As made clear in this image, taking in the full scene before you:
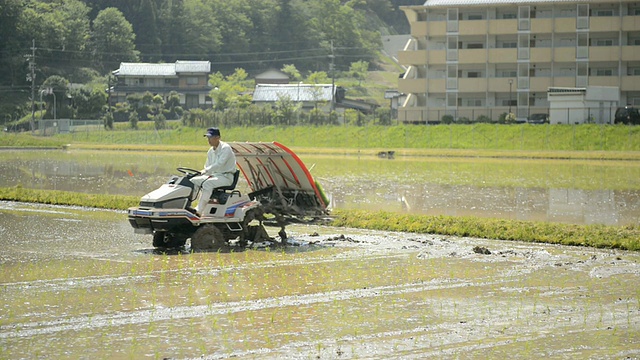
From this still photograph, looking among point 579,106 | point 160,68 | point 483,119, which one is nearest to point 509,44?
point 483,119

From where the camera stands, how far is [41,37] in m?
110

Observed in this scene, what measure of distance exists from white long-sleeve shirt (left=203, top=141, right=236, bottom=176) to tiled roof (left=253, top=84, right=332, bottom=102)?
91335 mm

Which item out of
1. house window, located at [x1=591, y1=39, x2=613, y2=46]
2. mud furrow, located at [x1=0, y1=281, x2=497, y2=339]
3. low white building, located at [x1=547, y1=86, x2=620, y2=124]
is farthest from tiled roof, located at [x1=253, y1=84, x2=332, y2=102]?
mud furrow, located at [x1=0, y1=281, x2=497, y2=339]

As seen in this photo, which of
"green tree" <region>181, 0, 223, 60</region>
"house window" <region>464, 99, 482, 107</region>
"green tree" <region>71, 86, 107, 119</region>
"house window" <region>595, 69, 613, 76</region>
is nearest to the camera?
"house window" <region>595, 69, 613, 76</region>

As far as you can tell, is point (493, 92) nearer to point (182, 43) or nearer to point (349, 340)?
point (182, 43)

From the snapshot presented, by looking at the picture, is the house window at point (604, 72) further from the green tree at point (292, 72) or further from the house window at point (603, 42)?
the green tree at point (292, 72)

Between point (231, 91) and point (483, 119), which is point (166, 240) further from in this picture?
point (231, 91)

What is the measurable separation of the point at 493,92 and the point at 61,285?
69593mm

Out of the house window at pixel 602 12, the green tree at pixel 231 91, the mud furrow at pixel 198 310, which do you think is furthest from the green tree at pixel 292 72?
the mud furrow at pixel 198 310

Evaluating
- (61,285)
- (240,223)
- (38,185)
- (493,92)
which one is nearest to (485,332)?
(61,285)

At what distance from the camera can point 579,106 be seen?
2689 inches

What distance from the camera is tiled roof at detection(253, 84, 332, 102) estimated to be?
11000 cm

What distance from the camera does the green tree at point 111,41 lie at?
121 m

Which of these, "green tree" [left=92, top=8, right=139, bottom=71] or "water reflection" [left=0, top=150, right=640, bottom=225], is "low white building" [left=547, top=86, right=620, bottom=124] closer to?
"water reflection" [left=0, top=150, right=640, bottom=225]
